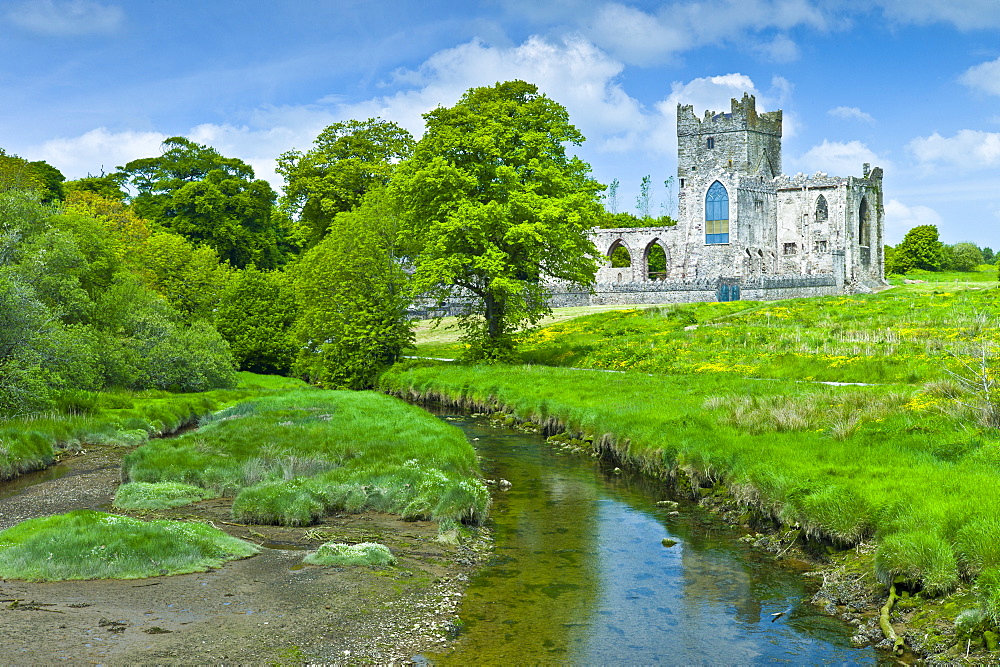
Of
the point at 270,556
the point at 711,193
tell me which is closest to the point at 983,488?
the point at 270,556

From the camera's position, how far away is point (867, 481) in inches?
625

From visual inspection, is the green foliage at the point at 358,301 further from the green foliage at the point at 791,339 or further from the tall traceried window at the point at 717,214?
the tall traceried window at the point at 717,214

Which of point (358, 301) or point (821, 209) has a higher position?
point (821, 209)

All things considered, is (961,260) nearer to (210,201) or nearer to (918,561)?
(210,201)

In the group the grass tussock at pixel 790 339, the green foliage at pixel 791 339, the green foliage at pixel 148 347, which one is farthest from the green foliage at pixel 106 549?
the green foliage at pixel 148 347

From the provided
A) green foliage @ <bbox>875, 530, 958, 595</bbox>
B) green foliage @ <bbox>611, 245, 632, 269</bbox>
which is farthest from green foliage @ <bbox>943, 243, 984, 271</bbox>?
green foliage @ <bbox>875, 530, 958, 595</bbox>

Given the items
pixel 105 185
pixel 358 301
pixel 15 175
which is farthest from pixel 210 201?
pixel 358 301

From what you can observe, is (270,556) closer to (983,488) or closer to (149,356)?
(983,488)

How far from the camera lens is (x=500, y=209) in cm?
4341

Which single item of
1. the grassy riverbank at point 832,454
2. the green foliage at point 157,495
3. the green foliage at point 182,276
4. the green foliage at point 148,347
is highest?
the green foliage at point 182,276

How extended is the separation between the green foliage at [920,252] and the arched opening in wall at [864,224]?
3210 centimetres

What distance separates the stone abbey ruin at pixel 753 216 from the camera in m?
93.9

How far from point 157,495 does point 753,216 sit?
3424 inches

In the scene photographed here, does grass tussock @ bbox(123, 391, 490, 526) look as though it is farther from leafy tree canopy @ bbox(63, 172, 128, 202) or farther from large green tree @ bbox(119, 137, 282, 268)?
leafy tree canopy @ bbox(63, 172, 128, 202)
